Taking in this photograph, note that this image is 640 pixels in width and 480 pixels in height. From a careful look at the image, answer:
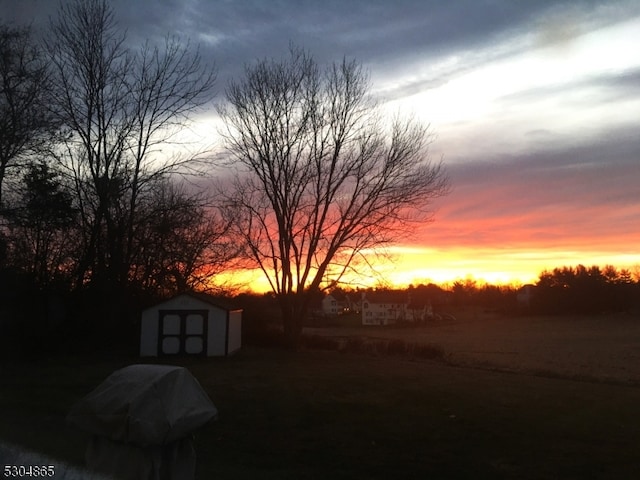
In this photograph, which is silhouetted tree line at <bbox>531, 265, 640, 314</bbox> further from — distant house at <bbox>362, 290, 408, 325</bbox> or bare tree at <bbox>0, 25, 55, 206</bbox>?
bare tree at <bbox>0, 25, 55, 206</bbox>

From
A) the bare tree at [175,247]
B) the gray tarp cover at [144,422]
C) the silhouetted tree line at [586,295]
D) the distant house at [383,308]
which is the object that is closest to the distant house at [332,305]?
the distant house at [383,308]

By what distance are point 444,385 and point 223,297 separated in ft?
71.5

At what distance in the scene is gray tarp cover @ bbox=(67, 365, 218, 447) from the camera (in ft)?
15.7

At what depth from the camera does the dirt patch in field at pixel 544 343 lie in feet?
91.5

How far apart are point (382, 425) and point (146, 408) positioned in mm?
7089

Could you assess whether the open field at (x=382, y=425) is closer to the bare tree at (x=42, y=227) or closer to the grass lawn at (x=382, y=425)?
the grass lawn at (x=382, y=425)

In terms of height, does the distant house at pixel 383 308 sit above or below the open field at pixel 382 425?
above

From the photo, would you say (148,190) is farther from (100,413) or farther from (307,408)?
(100,413)

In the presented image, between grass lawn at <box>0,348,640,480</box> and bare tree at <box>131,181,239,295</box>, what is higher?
bare tree at <box>131,181,239,295</box>

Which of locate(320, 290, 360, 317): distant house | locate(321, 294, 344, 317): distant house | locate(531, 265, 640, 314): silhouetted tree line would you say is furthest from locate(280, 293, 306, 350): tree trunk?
locate(321, 294, 344, 317): distant house

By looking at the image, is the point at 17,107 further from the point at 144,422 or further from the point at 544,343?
the point at 544,343

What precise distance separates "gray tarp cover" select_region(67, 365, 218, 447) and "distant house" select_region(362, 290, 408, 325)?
3278 inches

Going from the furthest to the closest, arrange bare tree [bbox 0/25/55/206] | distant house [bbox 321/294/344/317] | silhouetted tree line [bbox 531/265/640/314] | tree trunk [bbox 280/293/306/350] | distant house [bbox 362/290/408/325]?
distant house [bbox 321/294/344/317]
distant house [bbox 362/290/408/325]
silhouetted tree line [bbox 531/265/640/314]
tree trunk [bbox 280/293/306/350]
bare tree [bbox 0/25/55/206]

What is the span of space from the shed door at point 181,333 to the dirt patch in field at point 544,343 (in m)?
11.2
